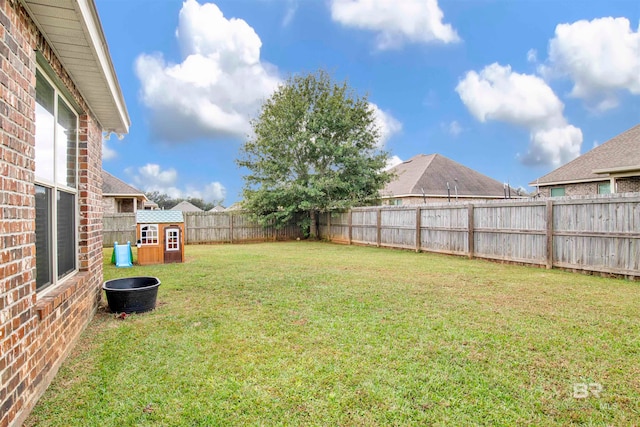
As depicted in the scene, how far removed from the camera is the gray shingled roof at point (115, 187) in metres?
22.4

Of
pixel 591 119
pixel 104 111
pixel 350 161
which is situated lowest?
pixel 104 111

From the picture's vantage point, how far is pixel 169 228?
32.7ft

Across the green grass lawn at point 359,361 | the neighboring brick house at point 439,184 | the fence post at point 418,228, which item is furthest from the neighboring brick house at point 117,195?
the green grass lawn at point 359,361

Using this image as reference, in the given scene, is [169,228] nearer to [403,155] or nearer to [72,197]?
[72,197]

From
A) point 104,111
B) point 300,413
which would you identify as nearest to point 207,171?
point 104,111

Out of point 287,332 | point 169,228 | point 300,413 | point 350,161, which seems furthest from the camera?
point 350,161

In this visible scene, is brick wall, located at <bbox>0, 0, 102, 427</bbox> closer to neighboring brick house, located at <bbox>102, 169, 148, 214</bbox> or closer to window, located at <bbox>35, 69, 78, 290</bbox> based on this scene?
window, located at <bbox>35, 69, 78, 290</bbox>

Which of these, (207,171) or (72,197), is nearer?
(72,197)

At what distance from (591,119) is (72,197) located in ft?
61.7

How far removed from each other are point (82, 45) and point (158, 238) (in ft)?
25.0

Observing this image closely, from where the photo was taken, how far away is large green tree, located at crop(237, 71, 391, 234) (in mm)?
16656

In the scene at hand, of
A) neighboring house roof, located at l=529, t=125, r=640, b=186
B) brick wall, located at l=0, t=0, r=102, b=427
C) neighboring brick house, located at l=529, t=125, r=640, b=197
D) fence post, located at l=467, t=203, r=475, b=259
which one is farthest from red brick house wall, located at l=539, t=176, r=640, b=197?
brick wall, located at l=0, t=0, r=102, b=427

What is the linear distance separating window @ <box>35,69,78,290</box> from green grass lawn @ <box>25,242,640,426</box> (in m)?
0.86

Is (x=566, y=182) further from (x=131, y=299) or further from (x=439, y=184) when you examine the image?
(x=131, y=299)
